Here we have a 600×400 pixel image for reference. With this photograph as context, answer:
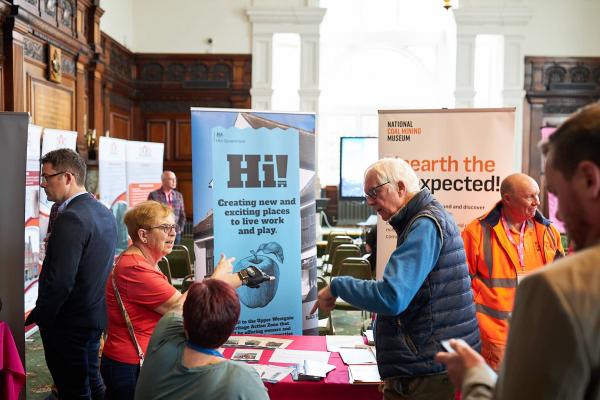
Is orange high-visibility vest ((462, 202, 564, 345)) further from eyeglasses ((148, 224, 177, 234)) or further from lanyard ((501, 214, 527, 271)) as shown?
eyeglasses ((148, 224, 177, 234))

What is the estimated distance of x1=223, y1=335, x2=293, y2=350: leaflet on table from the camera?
3.07m

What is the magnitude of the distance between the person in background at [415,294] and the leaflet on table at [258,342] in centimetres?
89

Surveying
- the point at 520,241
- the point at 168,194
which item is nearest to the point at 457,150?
the point at 520,241

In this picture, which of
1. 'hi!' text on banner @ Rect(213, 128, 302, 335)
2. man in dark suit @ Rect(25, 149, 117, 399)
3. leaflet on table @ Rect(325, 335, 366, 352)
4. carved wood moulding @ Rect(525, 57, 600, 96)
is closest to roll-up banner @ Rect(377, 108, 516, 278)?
'hi!' text on banner @ Rect(213, 128, 302, 335)

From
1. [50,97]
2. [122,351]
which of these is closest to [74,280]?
[122,351]

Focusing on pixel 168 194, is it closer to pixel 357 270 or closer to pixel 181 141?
pixel 357 270

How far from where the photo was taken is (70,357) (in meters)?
3.07

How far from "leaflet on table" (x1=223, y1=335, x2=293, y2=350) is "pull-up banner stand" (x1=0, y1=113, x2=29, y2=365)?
3.61 feet

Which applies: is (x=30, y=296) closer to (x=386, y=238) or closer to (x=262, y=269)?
(x=262, y=269)

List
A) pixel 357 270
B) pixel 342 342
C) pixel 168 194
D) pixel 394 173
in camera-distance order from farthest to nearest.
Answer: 1. pixel 168 194
2. pixel 357 270
3. pixel 342 342
4. pixel 394 173

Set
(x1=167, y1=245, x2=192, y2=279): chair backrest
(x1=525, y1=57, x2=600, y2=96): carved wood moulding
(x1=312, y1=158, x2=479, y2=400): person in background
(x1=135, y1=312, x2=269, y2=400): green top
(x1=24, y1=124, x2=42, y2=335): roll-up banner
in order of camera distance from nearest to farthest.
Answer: (x1=135, y1=312, x2=269, y2=400): green top → (x1=312, y1=158, x2=479, y2=400): person in background → (x1=24, y1=124, x2=42, y2=335): roll-up banner → (x1=167, y1=245, x2=192, y2=279): chair backrest → (x1=525, y1=57, x2=600, y2=96): carved wood moulding

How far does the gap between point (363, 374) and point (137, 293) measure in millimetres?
1077

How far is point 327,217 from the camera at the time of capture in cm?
1419

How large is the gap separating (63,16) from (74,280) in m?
5.90
